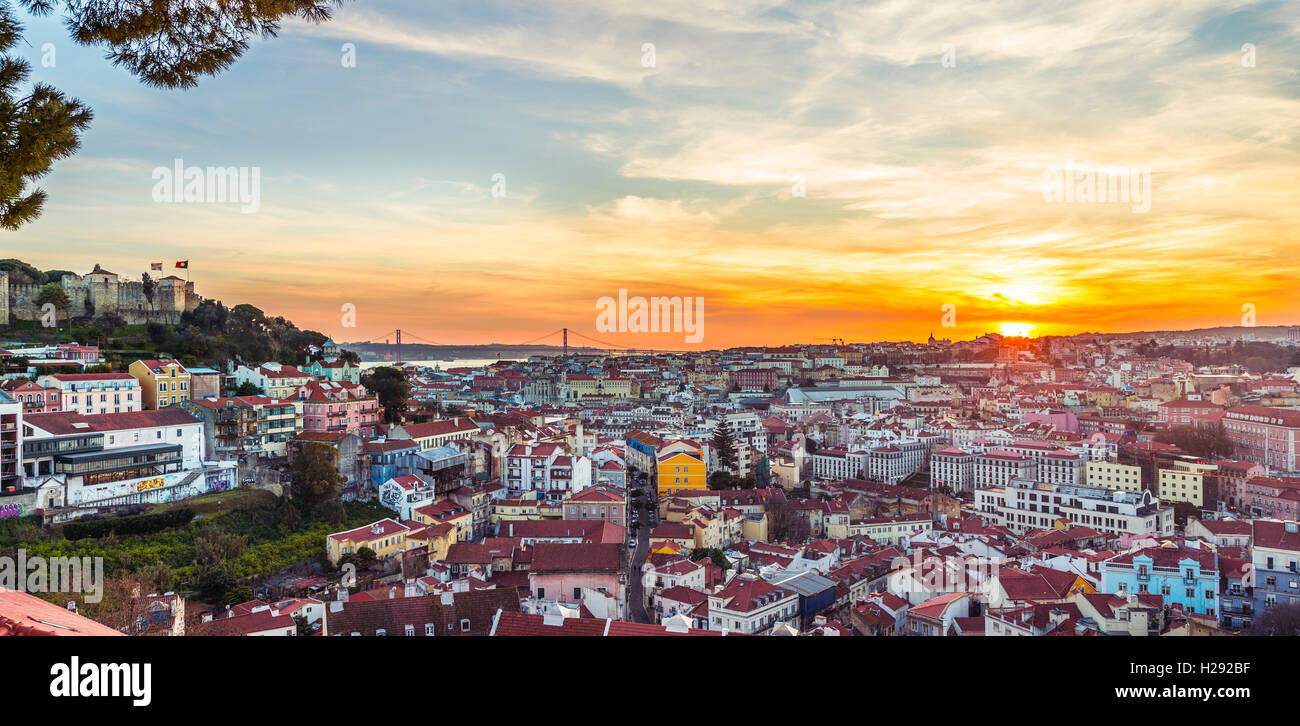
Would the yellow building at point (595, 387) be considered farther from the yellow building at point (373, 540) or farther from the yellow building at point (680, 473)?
the yellow building at point (373, 540)

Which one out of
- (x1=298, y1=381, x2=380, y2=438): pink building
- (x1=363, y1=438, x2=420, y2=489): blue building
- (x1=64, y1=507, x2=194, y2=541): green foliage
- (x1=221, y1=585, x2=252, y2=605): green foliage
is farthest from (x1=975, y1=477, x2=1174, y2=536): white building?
(x1=64, y1=507, x2=194, y2=541): green foliage

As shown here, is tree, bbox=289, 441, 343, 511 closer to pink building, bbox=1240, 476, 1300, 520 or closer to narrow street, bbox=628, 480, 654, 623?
narrow street, bbox=628, 480, 654, 623

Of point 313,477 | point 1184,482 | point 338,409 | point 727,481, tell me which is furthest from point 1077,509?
point 338,409

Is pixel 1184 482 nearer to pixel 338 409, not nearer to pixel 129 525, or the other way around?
pixel 338 409

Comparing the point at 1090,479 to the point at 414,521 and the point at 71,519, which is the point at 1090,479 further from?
the point at 71,519

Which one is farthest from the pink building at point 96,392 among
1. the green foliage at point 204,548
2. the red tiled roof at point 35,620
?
the red tiled roof at point 35,620
